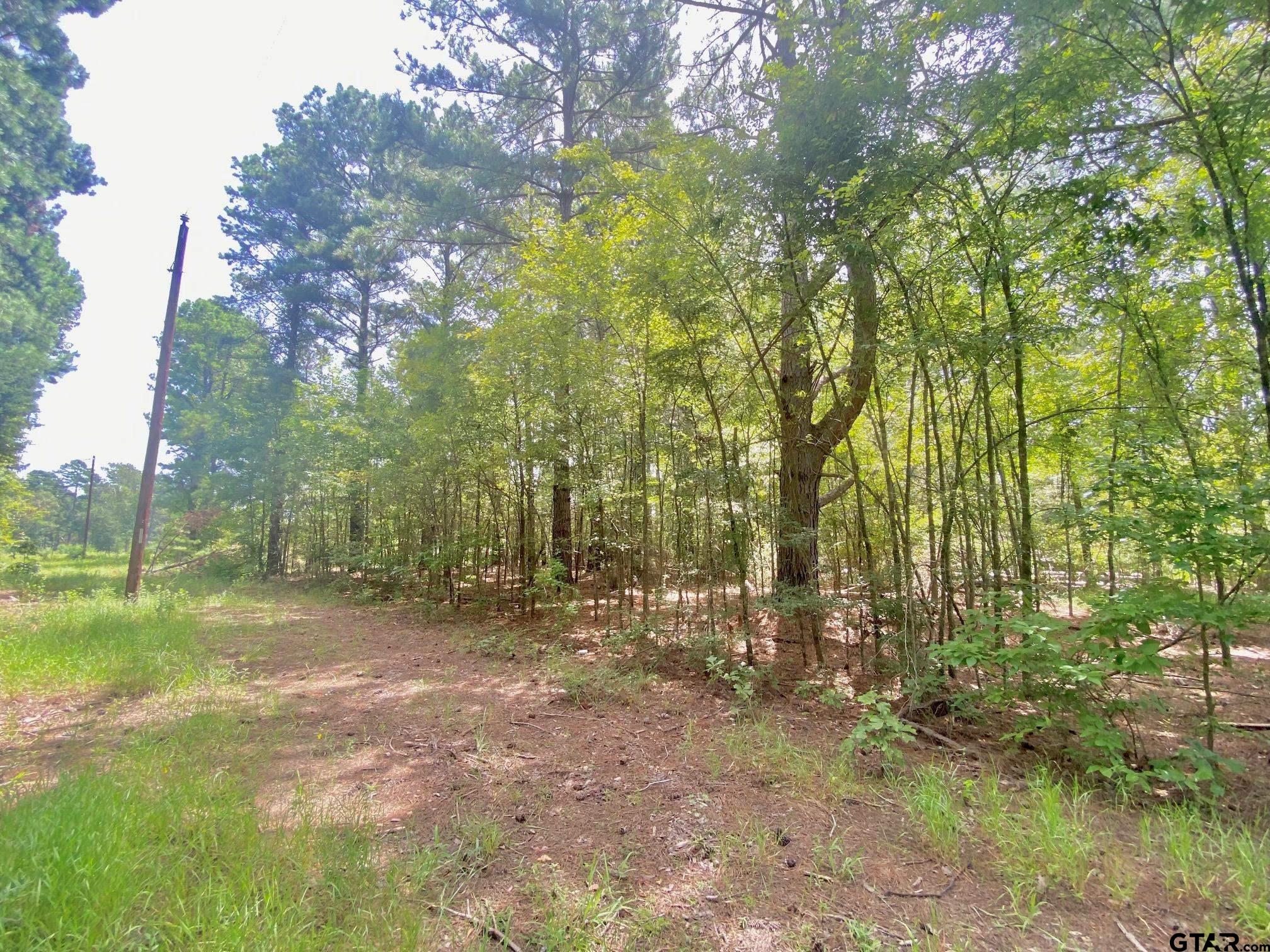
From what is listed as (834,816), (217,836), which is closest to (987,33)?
(834,816)

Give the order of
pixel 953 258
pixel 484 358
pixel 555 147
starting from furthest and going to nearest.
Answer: pixel 555 147 → pixel 484 358 → pixel 953 258

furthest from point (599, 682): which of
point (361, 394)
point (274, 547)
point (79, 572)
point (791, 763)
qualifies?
point (79, 572)

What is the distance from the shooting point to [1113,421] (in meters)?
3.06

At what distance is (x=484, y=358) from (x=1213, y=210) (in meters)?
6.50

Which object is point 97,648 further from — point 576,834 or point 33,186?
point 33,186

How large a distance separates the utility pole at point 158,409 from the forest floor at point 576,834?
5124 millimetres

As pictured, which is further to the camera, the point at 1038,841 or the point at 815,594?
the point at 815,594

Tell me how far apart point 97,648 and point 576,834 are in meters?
5.48

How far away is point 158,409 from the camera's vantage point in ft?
26.0

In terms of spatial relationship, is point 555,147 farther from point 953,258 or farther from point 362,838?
point 362,838

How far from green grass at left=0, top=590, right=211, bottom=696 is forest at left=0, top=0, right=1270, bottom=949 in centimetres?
6

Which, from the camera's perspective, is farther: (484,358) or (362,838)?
(484,358)

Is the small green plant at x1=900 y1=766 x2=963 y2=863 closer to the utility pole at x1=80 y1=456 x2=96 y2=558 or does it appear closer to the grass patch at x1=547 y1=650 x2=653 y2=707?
the grass patch at x1=547 y1=650 x2=653 y2=707

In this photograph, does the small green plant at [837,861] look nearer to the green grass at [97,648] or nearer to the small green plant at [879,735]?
the small green plant at [879,735]
